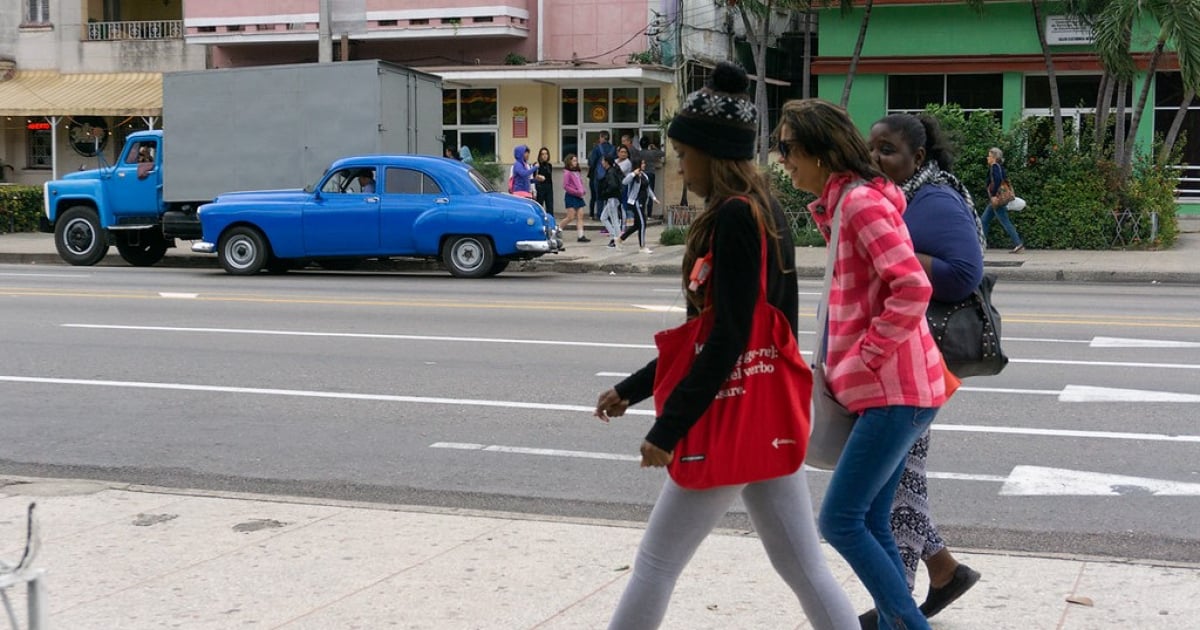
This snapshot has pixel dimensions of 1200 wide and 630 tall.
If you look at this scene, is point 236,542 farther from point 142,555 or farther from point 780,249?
point 780,249

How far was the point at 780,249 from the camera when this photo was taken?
12.6 ft

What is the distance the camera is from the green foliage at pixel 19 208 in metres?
30.6

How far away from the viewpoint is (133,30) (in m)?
36.2

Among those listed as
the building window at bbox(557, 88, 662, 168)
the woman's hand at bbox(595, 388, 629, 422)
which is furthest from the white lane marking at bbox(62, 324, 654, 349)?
the building window at bbox(557, 88, 662, 168)

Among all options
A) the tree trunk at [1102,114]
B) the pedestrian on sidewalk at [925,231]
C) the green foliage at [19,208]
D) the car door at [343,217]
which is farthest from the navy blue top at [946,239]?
the green foliage at [19,208]

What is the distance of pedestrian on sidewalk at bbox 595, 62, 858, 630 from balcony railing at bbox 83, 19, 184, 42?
33.8 metres

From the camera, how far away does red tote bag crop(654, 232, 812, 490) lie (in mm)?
3742

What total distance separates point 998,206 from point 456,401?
1463 centimetres

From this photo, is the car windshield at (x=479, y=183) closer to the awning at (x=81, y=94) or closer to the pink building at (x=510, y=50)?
the pink building at (x=510, y=50)

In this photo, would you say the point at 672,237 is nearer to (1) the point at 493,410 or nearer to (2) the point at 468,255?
(2) the point at 468,255

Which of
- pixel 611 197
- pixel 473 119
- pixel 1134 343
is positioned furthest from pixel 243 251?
pixel 1134 343

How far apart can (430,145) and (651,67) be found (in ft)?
21.1

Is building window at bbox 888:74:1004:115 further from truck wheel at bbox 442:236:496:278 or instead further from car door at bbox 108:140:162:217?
car door at bbox 108:140:162:217

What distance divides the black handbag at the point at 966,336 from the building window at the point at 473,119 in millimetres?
27537
